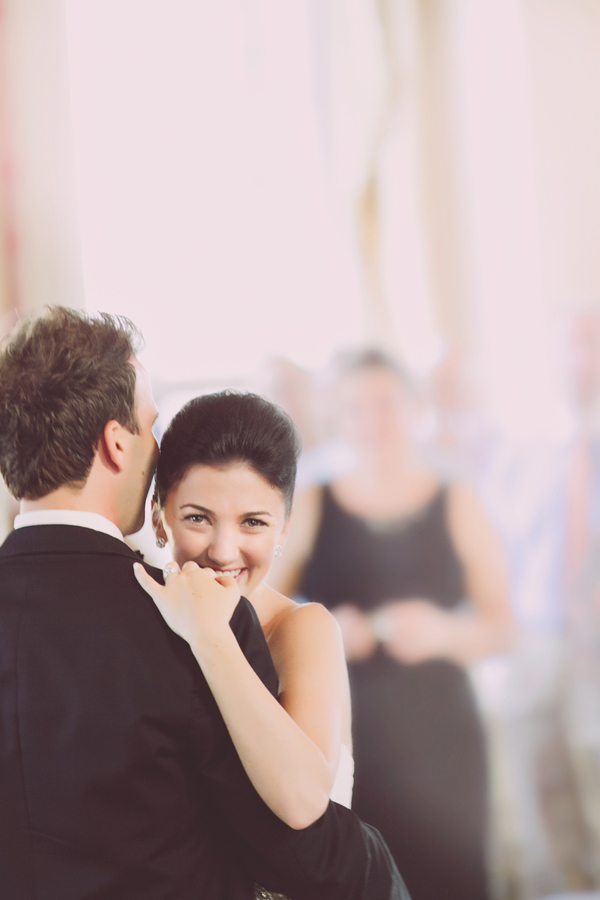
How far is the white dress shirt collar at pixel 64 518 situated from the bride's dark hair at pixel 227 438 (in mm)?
305

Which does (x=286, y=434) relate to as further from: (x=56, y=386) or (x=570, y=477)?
(x=570, y=477)

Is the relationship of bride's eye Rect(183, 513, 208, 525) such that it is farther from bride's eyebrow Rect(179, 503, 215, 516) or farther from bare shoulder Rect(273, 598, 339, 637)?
bare shoulder Rect(273, 598, 339, 637)

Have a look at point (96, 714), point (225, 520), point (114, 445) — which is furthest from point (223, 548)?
point (96, 714)

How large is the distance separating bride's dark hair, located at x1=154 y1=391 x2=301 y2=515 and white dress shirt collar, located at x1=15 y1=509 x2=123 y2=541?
0.31 meters

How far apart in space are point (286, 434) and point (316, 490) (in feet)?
4.57

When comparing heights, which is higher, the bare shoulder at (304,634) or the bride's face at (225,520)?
the bride's face at (225,520)

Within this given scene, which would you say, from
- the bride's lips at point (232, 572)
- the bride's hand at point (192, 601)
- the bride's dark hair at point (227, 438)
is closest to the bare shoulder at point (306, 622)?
the bride's lips at point (232, 572)

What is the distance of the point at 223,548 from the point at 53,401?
396mm

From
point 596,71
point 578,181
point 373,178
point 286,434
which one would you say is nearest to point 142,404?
point 286,434

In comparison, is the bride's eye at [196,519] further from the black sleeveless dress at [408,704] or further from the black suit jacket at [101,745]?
the black sleeveless dress at [408,704]

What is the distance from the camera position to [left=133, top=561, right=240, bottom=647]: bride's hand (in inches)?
35.1

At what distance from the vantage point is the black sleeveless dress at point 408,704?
268 centimetres

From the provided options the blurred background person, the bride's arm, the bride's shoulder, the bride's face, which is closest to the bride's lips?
the bride's face

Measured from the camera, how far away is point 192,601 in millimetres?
908
